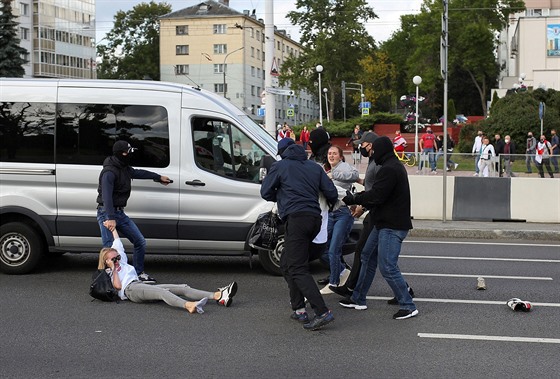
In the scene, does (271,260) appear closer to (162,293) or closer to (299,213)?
(162,293)

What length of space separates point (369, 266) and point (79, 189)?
13.1 ft

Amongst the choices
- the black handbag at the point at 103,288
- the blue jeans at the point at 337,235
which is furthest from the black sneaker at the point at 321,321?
the black handbag at the point at 103,288

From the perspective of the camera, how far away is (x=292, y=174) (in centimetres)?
755

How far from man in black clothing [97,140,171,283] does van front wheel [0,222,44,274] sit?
1391 millimetres

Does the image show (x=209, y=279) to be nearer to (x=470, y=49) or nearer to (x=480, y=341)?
(x=480, y=341)

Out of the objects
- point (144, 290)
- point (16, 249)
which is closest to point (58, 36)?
point (16, 249)

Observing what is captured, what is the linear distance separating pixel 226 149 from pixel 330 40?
69593 millimetres

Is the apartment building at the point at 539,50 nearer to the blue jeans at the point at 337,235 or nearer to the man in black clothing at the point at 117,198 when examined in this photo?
the blue jeans at the point at 337,235

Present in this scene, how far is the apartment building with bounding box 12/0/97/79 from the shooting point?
258ft

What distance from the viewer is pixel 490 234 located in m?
15.2

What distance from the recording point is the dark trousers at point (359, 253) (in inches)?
336

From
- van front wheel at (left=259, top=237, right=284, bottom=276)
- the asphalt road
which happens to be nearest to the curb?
the asphalt road

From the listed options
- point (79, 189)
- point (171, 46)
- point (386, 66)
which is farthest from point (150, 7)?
point (79, 189)

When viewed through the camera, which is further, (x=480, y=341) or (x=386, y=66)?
(x=386, y=66)
